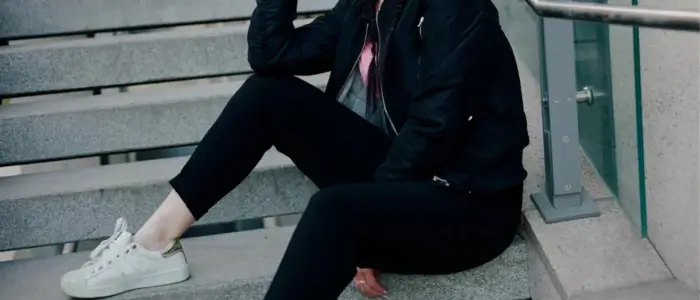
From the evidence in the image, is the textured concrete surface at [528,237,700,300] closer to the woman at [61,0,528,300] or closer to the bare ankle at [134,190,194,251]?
the woman at [61,0,528,300]

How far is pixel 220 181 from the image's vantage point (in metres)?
2.04

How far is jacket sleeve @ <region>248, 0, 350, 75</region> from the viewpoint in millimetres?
2178

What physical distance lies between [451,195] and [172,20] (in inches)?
59.6

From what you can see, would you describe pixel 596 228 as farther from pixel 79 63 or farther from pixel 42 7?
pixel 42 7

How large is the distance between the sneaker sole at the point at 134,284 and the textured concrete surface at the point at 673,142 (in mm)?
1016

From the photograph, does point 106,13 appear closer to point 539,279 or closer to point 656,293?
point 539,279

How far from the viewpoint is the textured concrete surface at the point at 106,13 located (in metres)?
2.99

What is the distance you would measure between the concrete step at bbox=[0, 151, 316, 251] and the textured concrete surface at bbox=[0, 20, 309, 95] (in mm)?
461

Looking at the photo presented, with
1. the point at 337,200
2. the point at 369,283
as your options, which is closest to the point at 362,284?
the point at 369,283

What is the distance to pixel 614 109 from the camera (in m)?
2.07

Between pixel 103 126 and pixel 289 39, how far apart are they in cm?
71

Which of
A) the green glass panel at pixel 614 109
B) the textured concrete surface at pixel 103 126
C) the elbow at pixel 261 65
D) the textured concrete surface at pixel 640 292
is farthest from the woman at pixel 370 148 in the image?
the textured concrete surface at pixel 103 126

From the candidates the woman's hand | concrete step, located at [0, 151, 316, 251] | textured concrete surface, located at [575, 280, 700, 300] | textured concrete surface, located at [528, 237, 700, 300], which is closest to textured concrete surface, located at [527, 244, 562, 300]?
Answer: textured concrete surface, located at [528, 237, 700, 300]

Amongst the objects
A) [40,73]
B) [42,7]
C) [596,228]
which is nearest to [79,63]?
[40,73]
